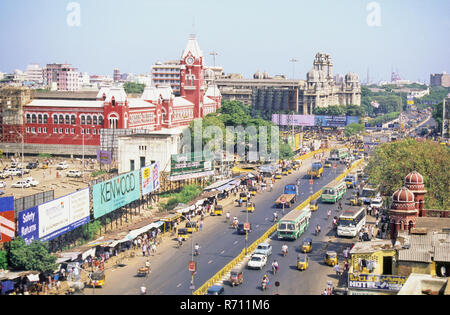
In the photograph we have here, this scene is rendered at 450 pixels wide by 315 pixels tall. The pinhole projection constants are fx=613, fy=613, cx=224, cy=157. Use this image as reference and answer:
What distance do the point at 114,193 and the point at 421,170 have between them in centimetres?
2354

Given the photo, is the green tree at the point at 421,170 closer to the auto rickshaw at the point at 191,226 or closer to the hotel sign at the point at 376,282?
the auto rickshaw at the point at 191,226

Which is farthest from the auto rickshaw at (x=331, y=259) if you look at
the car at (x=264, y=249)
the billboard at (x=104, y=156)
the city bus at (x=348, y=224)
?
the billboard at (x=104, y=156)

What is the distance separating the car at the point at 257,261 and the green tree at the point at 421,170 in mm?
14125

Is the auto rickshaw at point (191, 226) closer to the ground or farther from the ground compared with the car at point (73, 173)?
closer to the ground

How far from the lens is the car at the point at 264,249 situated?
3894 cm

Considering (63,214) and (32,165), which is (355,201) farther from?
(32,165)

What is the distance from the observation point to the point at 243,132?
3472 inches

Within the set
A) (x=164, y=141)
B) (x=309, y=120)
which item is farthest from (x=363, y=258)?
(x=309, y=120)

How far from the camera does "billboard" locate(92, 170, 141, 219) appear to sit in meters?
43.3

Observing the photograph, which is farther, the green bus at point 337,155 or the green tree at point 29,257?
the green bus at point 337,155

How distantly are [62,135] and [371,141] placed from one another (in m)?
62.4

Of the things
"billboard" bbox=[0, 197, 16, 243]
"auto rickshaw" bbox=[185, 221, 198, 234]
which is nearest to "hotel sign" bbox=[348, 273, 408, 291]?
"auto rickshaw" bbox=[185, 221, 198, 234]

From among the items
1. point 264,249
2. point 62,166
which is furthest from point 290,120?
point 264,249
